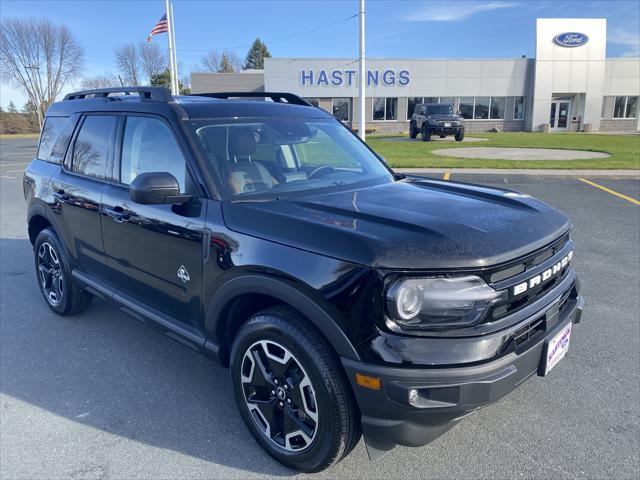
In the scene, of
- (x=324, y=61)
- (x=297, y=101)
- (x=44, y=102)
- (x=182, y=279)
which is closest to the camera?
(x=182, y=279)

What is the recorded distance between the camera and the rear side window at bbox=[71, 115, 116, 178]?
145 inches

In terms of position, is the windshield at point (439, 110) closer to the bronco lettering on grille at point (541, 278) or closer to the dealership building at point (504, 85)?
the dealership building at point (504, 85)

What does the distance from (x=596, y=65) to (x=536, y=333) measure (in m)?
44.9

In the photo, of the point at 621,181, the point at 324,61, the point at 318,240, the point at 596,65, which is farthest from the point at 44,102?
the point at 318,240

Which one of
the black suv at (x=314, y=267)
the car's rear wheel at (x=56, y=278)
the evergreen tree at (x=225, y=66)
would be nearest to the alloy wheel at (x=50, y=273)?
the car's rear wheel at (x=56, y=278)

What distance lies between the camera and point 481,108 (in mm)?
40500

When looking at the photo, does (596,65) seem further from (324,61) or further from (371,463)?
(371,463)

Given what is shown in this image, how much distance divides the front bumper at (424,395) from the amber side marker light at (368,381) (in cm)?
1

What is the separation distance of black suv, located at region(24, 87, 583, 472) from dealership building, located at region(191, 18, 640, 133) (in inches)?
1414

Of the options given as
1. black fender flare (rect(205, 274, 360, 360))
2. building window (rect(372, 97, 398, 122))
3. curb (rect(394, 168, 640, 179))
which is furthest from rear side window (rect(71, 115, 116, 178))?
building window (rect(372, 97, 398, 122))

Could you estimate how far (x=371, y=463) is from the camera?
259cm

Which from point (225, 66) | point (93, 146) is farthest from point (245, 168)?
point (225, 66)

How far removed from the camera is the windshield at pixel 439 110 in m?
26.9

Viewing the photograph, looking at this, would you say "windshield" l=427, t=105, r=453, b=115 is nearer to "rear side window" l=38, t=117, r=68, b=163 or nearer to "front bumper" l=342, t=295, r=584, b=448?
"rear side window" l=38, t=117, r=68, b=163
